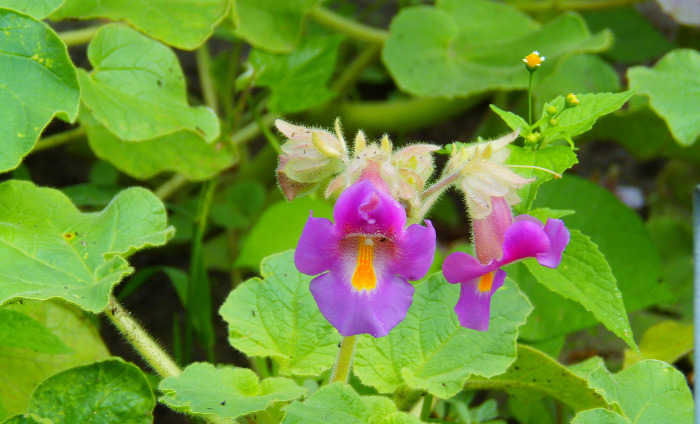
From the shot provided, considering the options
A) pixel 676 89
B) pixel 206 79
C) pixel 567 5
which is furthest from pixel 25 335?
pixel 567 5

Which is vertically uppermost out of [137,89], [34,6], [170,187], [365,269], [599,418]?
[34,6]

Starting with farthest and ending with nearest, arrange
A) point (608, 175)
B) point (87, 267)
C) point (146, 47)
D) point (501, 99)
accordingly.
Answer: point (608, 175), point (501, 99), point (146, 47), point (87, 267)

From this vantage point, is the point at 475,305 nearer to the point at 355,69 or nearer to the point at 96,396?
the point at 96,396

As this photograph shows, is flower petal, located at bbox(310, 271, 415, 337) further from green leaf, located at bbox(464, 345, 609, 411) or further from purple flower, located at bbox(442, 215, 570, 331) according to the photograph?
green leaf, located at bbox(464, 345, 609, 411)

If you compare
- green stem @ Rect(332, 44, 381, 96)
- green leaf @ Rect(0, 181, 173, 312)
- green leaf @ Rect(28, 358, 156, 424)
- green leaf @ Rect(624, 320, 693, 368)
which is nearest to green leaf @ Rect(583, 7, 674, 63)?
green stem @ Rect(332, 44, 381, 96)

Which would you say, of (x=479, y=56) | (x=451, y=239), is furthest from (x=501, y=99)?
(x=451, y=239)

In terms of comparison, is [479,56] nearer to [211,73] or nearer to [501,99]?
[501,99]
